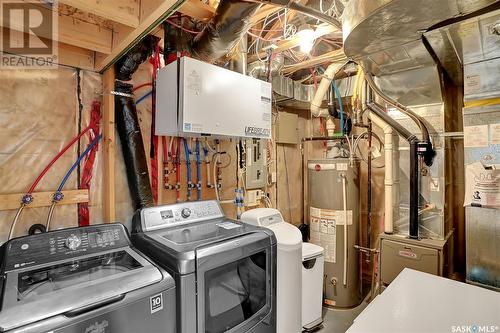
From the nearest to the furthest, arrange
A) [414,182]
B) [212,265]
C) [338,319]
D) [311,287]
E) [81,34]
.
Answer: [212,265]
[81,34]
[414,182]
[311,287]
[338,319]

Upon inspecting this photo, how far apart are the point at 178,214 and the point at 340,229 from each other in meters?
1.89

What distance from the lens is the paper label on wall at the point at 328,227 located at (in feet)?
9.45

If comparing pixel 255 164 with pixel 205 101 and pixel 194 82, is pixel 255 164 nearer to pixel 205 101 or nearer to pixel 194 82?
pixel 205 101

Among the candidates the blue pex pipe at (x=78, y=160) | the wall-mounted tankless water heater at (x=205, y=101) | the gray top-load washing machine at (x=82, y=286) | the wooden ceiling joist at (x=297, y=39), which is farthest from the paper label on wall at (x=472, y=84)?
the blue pex pipe at (x=78, y=160)

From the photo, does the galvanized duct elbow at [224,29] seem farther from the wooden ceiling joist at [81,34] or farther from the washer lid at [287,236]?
the washer lid at [287,236]

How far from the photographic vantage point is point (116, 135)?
6.22 ft

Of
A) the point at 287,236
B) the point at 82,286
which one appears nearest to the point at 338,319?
the point at 287,236

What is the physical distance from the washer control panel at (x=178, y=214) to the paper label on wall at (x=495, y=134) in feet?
6.44

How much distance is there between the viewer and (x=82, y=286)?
1.04 metres

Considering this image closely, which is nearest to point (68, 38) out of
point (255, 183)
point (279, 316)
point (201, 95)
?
point (201, 95)

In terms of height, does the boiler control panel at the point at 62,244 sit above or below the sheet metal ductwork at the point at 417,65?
below

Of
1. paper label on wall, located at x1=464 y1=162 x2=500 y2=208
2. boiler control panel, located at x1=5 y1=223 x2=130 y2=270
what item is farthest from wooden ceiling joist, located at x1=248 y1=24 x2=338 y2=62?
boiler control panel, located at x1=5 y1=223 x2=130 y2=270

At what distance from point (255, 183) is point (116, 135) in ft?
4.99

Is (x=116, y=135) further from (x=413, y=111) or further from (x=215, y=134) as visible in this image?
(x=413, y=111)
